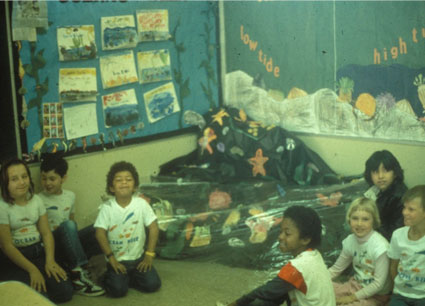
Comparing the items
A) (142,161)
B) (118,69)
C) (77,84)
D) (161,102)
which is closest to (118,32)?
(118,69)

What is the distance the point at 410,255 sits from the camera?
238 cm

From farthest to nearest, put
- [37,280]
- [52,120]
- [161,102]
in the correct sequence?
1. [161,102]
2. [52,120]
3. [37,280]

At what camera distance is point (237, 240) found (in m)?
3.36

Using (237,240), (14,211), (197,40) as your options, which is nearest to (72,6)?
(197,40)

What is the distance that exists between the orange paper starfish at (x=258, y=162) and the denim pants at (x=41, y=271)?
1529mm

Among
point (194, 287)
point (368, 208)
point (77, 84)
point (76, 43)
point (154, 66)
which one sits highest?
point (76, 43)

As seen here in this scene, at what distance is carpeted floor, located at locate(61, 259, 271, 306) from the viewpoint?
9.69 ft

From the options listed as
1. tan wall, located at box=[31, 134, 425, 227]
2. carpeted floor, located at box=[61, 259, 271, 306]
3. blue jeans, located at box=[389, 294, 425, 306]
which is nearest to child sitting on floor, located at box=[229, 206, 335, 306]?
blue jeans, located at box=[389, 294, 425, 306]

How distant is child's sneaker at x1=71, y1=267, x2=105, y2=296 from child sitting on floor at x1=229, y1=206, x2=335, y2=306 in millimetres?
1249

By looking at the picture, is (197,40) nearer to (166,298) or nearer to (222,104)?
(222,104)

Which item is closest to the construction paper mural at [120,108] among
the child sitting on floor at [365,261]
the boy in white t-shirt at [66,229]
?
the boy in white t-shirt at [66,229]

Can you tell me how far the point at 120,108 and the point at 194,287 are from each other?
1478mm

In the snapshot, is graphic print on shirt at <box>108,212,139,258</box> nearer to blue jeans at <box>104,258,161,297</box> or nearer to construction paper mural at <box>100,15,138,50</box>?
blue jeans at <box>104,258,161,297</box>

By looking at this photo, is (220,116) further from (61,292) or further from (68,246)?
(61,292)
